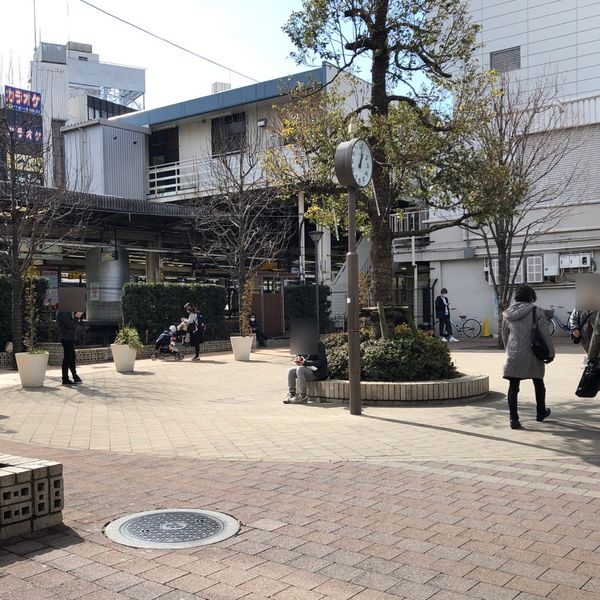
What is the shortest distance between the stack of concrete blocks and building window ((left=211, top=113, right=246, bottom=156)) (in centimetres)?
1996

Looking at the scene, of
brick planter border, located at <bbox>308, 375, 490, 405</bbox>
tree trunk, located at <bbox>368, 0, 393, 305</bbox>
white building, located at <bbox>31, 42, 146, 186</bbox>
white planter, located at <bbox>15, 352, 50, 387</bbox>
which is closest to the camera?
brick planter border, located at <bbox>308, 375, 490, 405</bbox>

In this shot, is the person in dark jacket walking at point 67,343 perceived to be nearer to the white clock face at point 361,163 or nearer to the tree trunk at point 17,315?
the tree trunk at point 17,315

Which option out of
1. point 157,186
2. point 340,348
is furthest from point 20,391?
point 157,186

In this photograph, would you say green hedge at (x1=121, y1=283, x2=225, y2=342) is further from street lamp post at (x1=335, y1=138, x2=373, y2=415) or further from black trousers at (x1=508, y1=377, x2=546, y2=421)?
black trousers at (x1=508, y1=377, x2=546, y2=421)

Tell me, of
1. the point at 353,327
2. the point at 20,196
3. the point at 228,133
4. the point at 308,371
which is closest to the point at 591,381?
the point at 353,327

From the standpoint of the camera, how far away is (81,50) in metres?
85.9

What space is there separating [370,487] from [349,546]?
4.07 ft

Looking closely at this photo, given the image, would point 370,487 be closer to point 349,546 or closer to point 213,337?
point 349,546

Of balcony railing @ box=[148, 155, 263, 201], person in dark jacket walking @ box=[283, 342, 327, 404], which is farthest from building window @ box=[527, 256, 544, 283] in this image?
person in dark jacket walking @ box=[283, 342, 327, 404]

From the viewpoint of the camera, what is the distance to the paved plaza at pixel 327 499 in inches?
136

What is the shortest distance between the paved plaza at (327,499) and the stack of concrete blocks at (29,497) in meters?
0.09

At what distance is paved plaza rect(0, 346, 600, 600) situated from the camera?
3.45 meters

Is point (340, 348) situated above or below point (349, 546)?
above

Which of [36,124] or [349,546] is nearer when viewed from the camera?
[349,546]
